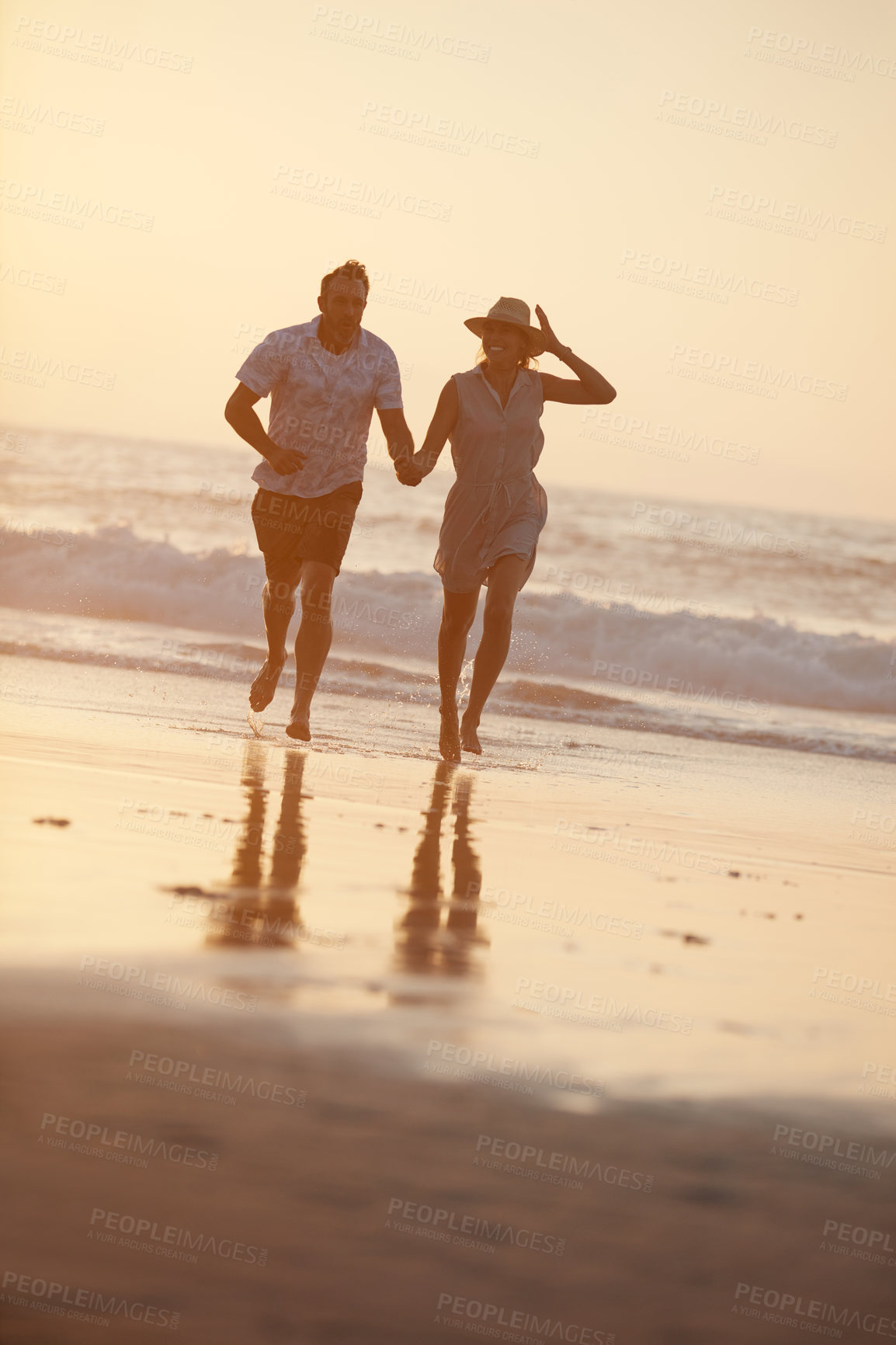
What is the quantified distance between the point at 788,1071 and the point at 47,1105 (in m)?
1.31

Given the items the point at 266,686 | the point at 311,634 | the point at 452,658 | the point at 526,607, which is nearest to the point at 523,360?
the point at 452,658

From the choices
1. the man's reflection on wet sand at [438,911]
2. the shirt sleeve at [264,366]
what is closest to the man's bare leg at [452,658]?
the shirt sleeve at [264,366]

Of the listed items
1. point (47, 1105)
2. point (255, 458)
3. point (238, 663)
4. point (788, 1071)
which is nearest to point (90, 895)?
point (47, 1105)

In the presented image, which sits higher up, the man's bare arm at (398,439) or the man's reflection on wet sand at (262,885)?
the man's bare arm at (398,439)

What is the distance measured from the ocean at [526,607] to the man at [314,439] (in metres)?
0.87

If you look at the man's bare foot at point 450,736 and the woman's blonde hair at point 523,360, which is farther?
the man's bare foot at point 450,736

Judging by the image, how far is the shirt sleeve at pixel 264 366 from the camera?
651 cm

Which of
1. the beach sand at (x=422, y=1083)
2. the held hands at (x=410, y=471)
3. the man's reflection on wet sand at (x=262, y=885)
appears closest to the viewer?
the beach sand at (x=422, y=1083)

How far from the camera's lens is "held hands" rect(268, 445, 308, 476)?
20.9 feet

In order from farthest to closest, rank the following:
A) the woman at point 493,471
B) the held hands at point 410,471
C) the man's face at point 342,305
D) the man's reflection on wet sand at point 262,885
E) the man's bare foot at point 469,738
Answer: the man's bare foot at point 469,738 → the woman at point 493,471 → the man's face at point 342,305 → the held hands at point 410,471 → the man's reflection on wet sand at point 262,885

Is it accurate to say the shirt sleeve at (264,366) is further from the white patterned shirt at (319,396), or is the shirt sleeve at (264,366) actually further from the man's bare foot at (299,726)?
the man's bare foot at (299,726)

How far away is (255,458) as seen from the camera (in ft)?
105

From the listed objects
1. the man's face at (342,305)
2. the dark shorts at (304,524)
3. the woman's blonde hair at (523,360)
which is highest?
the man's face at (342,305)

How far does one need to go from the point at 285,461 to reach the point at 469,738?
159cm
